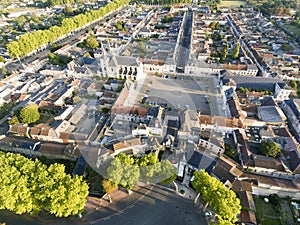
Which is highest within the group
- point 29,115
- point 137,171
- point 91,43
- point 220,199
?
point 91,43

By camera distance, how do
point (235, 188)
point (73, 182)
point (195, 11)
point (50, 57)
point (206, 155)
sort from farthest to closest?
point (195, 11) → point (50, 57) → point (206, 155) → point (235, 188) → point (73, 182)

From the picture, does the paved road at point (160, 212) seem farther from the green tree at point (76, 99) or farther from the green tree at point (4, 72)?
the green tree at point (4, 72)

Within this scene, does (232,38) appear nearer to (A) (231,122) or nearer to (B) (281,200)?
(A) (231,122)

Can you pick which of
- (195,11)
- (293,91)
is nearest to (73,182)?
(293,91)

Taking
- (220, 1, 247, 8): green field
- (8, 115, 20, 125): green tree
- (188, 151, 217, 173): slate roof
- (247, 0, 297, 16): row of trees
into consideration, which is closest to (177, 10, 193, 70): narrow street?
(188, 151, 217, 173): slate roof

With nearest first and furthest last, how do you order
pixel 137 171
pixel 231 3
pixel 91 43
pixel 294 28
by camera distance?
1. pixel 137 171
2. pixel 91 43
3. pixel 294 28
4. pixel 231 3

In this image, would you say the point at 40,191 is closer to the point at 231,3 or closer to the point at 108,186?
the point at 108,186

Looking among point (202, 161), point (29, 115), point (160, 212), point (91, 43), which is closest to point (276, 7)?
point (91, 43)
